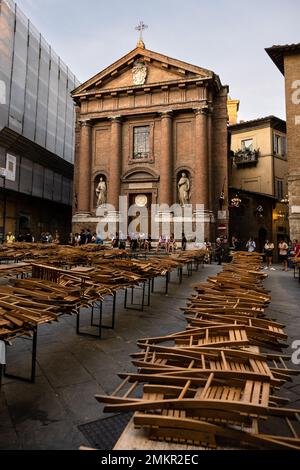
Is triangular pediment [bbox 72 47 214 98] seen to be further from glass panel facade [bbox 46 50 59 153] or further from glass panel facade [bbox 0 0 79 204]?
glass panel facade [bbox 46 50 59 153]

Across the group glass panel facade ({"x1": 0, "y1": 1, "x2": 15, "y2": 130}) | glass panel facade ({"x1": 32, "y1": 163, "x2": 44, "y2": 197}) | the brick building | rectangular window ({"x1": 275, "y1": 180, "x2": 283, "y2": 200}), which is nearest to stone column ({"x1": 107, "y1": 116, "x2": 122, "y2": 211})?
glass panel facade ({"x1": 32, "y1": 163, "x2": 44, "y2": 197})

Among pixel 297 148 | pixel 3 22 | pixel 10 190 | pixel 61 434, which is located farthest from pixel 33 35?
pixel 61 434

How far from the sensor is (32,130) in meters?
26.0

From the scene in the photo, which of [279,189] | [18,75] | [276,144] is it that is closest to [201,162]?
[279,189]

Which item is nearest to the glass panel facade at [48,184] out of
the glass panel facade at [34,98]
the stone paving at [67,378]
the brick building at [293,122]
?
the glass panel facade at [34,98]

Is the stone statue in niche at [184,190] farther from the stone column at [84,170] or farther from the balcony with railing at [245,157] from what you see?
the balcony with railing at [245,157]

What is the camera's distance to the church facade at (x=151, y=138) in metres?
22.6

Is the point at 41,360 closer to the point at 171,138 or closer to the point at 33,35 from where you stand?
the point at 171,138

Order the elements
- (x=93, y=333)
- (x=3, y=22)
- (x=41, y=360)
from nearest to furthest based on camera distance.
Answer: (x=41, y=360), (x=93, y=333), (x=3, y=22)

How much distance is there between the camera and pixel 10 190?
72.9 feet

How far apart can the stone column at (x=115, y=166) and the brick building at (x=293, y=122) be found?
11.4 meters

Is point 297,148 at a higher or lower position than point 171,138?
lower

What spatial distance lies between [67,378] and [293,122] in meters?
19.9
